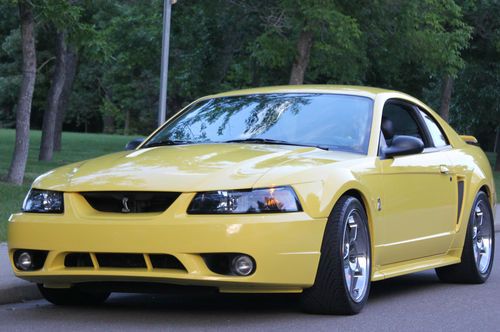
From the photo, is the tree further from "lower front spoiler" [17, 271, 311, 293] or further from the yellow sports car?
"lower front spoiler" [17, 271, 311, 293]

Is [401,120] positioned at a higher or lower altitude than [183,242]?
higher

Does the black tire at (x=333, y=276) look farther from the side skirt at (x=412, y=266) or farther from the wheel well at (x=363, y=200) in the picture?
the side skirt at (x=412, y=266)

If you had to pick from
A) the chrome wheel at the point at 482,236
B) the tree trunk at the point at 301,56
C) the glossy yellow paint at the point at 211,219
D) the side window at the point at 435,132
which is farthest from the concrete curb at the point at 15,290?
the tree trunk at the point at 301,56

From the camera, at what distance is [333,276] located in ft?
23.1

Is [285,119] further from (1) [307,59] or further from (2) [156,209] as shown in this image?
(1) [307,59]

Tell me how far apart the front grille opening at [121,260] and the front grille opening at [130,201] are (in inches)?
10.6

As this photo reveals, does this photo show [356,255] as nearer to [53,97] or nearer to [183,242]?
[183,242]

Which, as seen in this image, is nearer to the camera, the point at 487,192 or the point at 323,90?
the point at 323,90

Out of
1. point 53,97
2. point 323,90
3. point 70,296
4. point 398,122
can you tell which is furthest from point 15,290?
point 53,97

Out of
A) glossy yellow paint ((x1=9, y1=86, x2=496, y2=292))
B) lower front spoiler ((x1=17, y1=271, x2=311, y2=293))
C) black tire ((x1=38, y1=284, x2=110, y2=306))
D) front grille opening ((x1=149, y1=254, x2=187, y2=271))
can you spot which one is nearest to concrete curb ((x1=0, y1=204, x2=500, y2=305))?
black tire ((x1=38, y1=284, x2=110, y2=306))

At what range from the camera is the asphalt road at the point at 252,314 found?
693 cm

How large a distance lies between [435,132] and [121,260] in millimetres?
3623

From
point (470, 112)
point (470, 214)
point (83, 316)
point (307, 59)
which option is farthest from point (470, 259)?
point (470, 112)

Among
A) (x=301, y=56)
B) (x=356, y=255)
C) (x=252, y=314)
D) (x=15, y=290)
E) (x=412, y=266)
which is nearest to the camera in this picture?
(x=252, y=314)
